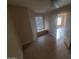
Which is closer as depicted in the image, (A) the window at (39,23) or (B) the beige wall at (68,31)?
(B) the beige wall at (68,31)

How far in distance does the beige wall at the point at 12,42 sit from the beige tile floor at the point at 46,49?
6 centimetres

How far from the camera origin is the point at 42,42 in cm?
94

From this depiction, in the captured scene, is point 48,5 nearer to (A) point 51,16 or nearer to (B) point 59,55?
(A) point 51,16

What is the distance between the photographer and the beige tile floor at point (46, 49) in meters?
0.90

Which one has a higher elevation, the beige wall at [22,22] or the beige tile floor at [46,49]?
the beige wall at [22,22]

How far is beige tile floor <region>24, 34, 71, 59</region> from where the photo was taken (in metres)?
0.90

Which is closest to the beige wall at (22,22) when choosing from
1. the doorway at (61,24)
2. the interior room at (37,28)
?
the interior room at (37,28)

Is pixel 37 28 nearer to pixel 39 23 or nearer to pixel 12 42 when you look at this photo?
pixel 39 23

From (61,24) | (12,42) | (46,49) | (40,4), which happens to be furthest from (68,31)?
(12,42)

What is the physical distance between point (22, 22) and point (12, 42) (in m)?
0.20

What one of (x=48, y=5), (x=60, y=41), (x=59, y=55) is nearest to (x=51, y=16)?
(x=48, y=5)

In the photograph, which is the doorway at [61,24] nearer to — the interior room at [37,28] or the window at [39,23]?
the interior room at [37,28]

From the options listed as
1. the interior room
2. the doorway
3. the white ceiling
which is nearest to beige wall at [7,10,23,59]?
the interior room

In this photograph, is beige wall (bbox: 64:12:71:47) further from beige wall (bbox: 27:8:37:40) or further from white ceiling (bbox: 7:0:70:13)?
beige wall (bbox: 27:8:37:40)
